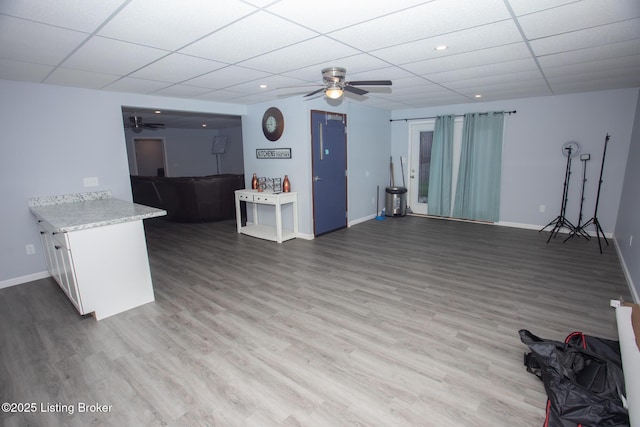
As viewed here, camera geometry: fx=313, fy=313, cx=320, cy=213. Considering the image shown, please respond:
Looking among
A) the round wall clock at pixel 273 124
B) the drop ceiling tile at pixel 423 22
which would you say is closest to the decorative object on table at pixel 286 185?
the round wall clock at pixel 273 124

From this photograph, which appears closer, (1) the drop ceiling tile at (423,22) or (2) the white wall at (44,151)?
(1) the drop ceiling tile at (423,22)

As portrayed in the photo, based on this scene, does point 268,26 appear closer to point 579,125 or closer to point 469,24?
point 469,24

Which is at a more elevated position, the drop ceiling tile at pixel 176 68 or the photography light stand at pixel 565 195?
the drop ceiling tile at pixel 176 68

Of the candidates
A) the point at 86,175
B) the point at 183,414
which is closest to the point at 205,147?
the point at 86,175

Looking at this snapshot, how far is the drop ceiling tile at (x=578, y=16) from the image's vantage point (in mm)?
1868

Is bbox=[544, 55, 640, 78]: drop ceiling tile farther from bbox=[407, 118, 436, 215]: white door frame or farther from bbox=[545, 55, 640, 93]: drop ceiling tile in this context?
bbox=[407, 118, 436, 215]: white door frame

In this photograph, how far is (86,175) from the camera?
4.02 meters

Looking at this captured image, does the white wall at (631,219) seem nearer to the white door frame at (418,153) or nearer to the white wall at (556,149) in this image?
the white wall at (556,149)

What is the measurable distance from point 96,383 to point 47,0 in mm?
2292

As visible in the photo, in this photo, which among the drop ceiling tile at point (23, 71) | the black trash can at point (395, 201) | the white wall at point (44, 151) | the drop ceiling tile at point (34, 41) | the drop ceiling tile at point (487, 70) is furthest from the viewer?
the black trash can at point (395, 201)

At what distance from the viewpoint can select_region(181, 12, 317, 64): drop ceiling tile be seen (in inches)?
81.9

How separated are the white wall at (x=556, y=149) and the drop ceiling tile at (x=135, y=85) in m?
5.19

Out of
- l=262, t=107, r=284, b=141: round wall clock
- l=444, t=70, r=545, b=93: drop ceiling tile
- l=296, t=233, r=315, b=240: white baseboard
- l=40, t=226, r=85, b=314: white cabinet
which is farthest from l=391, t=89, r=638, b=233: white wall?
l=40, t=226, r=85, b=314: white cabinet

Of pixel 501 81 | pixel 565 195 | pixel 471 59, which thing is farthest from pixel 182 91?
pixel 565 195
